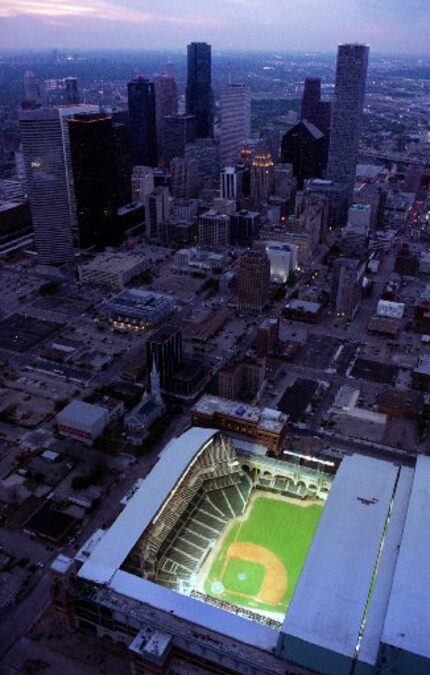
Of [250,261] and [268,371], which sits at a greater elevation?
[250,261]

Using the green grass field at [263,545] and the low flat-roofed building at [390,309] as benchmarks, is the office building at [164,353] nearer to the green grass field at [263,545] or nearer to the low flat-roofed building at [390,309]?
the green grass field at [263,545]

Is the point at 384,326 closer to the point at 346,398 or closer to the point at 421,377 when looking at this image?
the point at 421,377

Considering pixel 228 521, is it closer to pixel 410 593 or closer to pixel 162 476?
pixel 162 476

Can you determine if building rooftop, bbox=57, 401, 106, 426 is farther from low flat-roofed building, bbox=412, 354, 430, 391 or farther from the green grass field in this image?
low flat-roofed building, bbox=412, 354, 430, 391

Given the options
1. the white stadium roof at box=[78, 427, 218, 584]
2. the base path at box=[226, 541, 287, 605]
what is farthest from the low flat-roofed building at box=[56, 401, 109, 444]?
the base path at box=[226, 541, 287, 605]

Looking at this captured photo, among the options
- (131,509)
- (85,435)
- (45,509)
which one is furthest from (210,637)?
(85,435)

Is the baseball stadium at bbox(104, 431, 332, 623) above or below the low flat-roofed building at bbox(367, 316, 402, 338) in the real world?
below
